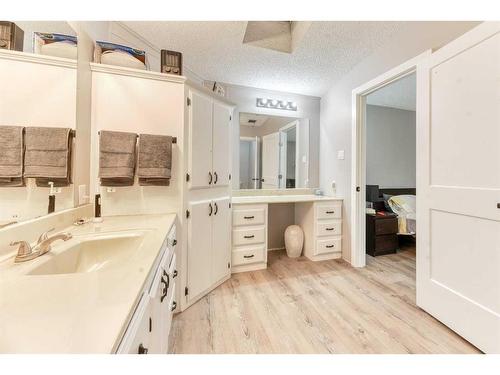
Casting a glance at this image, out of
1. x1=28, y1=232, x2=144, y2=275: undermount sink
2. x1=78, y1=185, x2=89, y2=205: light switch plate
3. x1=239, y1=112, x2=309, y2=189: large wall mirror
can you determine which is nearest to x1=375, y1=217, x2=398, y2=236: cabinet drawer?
x1=239, y1=112, x2=309, y2=189: large wall mirror

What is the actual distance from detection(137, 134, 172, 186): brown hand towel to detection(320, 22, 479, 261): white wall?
2118mm

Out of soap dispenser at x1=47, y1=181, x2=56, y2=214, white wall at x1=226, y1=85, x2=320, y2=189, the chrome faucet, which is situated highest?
white wall at x1=226, y1=85, x2=320, y2=189

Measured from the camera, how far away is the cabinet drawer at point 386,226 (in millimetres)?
2922

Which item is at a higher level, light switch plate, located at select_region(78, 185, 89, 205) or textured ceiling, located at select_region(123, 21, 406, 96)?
textured ceiling, located at select_region(123, 21, 406, 96)

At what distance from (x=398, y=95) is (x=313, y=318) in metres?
3.73

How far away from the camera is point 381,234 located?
294 centimetres

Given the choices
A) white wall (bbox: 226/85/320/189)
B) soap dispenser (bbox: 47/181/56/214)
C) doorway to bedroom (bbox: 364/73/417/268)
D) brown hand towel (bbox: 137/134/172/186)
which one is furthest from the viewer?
doorway to bedroom (bbox: 364/73/417/268)

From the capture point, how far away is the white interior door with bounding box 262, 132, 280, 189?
307 cm

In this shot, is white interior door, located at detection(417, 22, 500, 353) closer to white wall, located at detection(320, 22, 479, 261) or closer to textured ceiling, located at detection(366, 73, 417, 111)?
white wall, located at detection(320, 22, 479, 261)

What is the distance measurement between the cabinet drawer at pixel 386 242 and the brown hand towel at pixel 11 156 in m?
3.49

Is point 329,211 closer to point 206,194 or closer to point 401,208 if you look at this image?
point 401,208

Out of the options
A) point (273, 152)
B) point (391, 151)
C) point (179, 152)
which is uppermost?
point (391, 151)

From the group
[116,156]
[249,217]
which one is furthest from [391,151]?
[116,156]
